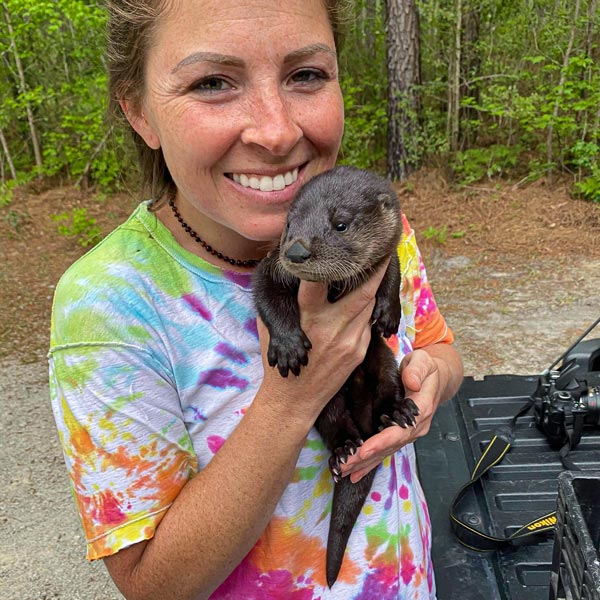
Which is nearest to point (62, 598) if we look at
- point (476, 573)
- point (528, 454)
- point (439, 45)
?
point (476, 573)

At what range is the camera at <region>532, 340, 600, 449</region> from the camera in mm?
2373

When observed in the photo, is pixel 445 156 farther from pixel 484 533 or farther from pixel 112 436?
pixel 112 436

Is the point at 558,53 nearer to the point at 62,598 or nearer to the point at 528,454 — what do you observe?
the point at 528,454

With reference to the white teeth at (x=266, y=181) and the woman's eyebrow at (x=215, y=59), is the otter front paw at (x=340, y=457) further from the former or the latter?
the woman's eyebrow at (x=215, y=59)

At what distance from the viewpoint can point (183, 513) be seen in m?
1.40

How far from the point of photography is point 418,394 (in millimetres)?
1740

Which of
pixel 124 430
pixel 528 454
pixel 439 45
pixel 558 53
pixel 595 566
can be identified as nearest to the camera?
pixel 595 566

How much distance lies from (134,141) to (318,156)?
58 centimetres

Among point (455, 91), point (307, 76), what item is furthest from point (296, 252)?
point (455, 91)

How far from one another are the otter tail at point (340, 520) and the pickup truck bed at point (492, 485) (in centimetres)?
59

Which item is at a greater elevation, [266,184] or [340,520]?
[266,184]

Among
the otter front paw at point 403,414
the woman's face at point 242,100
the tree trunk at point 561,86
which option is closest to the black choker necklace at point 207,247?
the woman's face at point 242,100

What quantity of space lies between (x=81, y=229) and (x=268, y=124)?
665 cm

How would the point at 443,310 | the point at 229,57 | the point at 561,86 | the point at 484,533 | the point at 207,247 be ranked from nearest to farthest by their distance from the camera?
1. the point at 229,57
2. the point at 207,247
3. the point at 484,533
4. the point at 443,310
5. the point at 561,86
